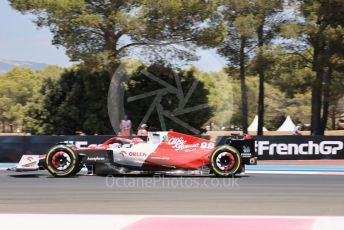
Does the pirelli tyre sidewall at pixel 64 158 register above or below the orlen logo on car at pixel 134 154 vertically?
below

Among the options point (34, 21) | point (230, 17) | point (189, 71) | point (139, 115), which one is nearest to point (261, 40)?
point (230, 17)

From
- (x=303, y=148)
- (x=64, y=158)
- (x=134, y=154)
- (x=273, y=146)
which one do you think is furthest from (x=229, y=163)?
(x=303, y=148)

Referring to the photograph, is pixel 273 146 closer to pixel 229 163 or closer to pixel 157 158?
pixel 229 163

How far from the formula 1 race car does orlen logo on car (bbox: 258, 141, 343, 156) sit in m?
7.57

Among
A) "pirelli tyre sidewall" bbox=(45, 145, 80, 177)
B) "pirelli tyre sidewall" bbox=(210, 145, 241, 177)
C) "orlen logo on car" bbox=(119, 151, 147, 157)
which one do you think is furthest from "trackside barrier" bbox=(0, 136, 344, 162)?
"orlen logo on car" bbox=(119, 151, 147, 157)

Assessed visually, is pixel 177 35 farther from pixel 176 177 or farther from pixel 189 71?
pixel 176 177

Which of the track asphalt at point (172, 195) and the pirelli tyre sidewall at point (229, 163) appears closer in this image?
Result: the track asphalt at point (172, 195)

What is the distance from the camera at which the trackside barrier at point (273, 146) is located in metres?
22.0

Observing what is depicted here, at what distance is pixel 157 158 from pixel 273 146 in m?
8.82

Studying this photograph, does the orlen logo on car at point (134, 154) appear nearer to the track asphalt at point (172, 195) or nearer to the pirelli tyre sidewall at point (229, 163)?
the track asphalt at point (172, 195)

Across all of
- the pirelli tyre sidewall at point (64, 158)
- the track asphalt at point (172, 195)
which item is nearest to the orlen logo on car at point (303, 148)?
the track asphalt at point (172, 195)

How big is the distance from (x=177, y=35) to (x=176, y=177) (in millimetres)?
17126

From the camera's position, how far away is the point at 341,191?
39.7 feet

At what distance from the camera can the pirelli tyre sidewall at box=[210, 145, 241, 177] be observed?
47.6 feet
